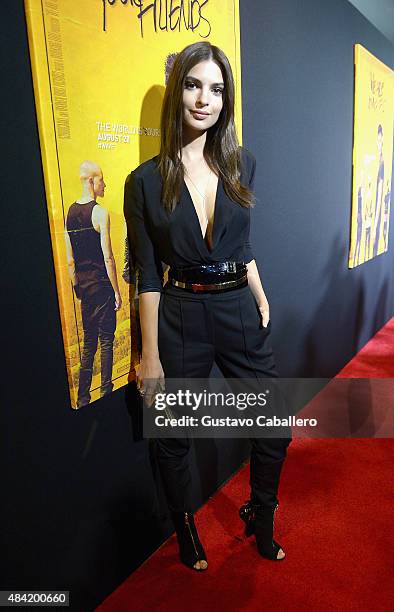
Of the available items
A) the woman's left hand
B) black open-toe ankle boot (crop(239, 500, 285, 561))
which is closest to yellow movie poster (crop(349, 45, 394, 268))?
the woman's left hand

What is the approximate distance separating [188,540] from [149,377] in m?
0.66

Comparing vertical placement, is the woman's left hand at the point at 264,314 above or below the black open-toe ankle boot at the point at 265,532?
above

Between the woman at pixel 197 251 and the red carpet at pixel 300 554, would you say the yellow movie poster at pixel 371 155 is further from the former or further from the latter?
the woman at pixel 197 251

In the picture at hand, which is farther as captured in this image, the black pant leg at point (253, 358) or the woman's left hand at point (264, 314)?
the woman's left hand at point (264, 314)

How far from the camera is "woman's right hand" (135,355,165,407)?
1540mm

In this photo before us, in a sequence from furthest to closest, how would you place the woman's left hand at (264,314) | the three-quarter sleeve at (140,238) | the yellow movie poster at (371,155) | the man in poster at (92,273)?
the yellow movie poster at (371,155)
the woman's left hand at (264,314)
the three-quarter sleeve at (140,238)
the man in poster at (92,273)

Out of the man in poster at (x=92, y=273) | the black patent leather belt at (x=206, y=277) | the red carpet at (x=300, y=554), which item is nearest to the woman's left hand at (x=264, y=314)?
the black patent leather belt at (x=206, y=277)

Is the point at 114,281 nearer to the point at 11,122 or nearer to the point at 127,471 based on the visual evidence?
the point at 11,122

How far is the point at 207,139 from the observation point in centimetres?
155

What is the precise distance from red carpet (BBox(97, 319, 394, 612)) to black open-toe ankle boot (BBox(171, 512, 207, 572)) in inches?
1.8

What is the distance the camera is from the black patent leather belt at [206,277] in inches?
59.7

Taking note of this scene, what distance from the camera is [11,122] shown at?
1146 millimetres

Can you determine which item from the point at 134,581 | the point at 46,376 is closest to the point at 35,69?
the point at 46,376

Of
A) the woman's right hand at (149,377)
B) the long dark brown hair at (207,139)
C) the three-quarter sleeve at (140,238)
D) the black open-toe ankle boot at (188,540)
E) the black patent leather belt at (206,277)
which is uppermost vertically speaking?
the long dark brown hair at (207,139)
